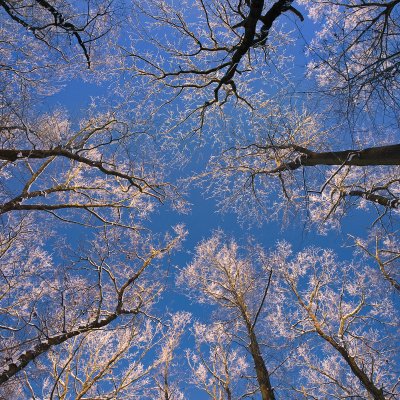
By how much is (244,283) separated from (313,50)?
870 centimetres

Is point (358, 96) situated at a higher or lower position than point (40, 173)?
lower

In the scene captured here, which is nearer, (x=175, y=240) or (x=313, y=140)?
(x=313, y=140)

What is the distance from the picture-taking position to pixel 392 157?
384 centimetres

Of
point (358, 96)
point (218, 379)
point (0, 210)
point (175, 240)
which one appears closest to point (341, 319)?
point (218, 379)

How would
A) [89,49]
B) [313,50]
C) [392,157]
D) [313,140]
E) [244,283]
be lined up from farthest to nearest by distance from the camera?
[244,283], [313,140], [89,49], [392,157], [313,50]

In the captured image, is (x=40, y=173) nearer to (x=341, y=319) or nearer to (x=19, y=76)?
(x=19, y=76)

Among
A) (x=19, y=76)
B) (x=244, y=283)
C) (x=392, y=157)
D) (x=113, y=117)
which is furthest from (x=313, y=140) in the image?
(x=244, y=283)

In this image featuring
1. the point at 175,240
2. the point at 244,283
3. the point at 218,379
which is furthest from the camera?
the point at 244,283

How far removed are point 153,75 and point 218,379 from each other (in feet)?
25.0

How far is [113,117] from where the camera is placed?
662 cm

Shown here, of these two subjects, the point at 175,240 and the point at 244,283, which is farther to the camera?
the point at 244,283

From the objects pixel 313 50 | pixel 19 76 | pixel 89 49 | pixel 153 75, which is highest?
pixel 153 75

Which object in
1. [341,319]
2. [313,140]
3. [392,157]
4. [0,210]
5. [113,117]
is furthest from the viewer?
[341,319]

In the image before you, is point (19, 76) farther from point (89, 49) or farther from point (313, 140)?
point (313, 140)
